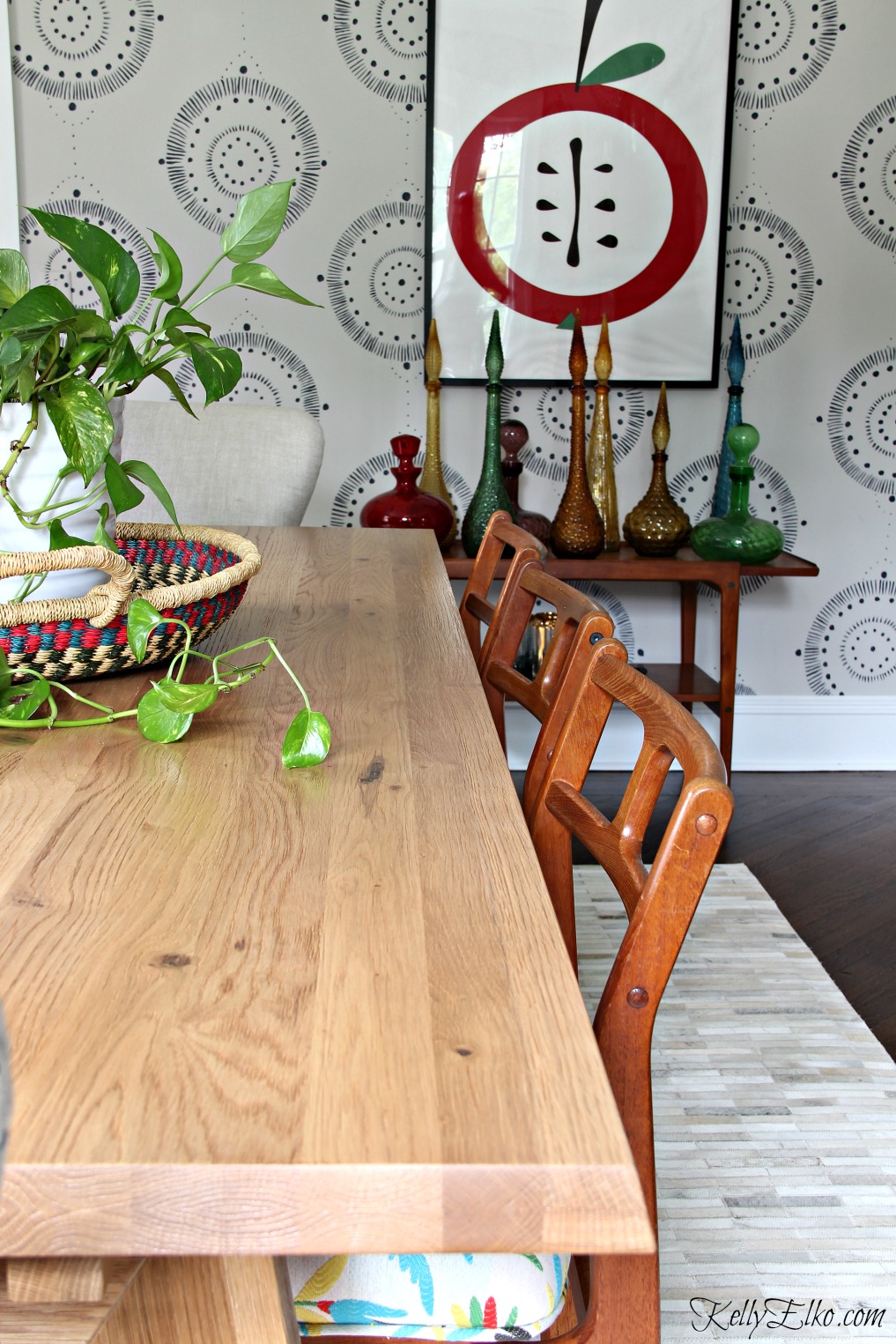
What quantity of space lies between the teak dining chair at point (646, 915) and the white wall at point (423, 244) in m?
2.41

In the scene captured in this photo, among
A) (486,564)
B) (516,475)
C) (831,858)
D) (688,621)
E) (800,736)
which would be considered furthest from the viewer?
(800,736)

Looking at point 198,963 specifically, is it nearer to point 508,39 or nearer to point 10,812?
point 10,812

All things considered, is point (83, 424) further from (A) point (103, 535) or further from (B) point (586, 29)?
(B) point (586, 29)

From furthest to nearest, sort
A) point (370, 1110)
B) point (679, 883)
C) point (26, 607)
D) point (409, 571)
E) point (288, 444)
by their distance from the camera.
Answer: point (288, 444) → point (409, 571) → point (26, 607) → point (679, 883) → point (370, 1110)

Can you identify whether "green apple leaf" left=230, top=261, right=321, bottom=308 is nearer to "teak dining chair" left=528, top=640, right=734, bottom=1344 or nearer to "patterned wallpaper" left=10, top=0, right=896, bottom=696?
"teak dining chair" left=528, top=640, right=734, bottom=1344

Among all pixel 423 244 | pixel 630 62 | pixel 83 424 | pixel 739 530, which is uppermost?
pixel 630 62

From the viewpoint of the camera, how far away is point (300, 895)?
691mm

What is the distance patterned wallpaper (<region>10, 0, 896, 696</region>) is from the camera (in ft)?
9.82

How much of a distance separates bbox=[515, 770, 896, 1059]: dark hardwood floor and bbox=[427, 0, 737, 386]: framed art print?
1.13 metres

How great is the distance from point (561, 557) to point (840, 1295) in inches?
74.4

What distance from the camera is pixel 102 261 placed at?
975mm

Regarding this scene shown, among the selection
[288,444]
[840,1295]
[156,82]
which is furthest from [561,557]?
[840,1295]

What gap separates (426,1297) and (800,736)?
2.80 m

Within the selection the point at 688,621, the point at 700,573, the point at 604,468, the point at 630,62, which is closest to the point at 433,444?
the point at 604,468
